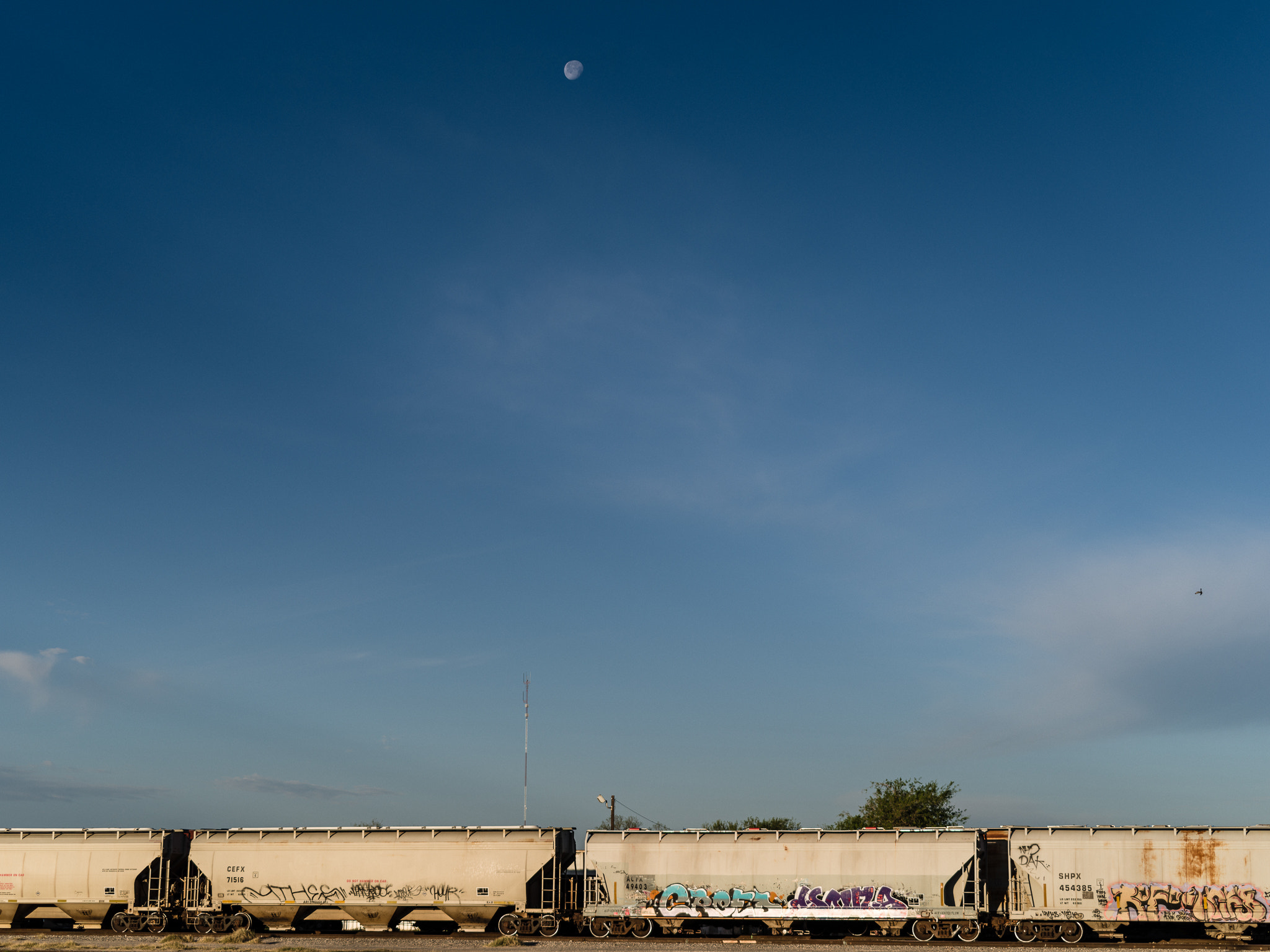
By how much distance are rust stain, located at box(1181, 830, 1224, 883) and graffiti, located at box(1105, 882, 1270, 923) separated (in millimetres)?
289

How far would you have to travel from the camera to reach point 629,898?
35.7 meters

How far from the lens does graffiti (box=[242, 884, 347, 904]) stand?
37.4 metres

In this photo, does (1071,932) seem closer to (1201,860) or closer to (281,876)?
(1201,860)

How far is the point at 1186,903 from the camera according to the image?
3228cm

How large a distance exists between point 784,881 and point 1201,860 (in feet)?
44.9

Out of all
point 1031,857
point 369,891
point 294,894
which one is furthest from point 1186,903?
point 294,894

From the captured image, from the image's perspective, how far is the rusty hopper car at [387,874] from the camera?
1428 inches

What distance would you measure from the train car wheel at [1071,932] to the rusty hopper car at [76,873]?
109 ft

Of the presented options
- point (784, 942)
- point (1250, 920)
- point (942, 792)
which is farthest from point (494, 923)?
point (942, 792)

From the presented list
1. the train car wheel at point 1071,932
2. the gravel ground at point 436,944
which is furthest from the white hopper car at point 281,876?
the train car wheel at point 1071,932

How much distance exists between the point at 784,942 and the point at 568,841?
878cm

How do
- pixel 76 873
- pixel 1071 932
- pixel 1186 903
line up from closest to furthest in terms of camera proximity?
pixel 1186 903
pixel 1071 932
pixel 76 873

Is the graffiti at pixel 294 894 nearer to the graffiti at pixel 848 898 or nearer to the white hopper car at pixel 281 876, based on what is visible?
the white hopper car at pixel 281 876

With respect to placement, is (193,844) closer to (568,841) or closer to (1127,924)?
(568,841)
